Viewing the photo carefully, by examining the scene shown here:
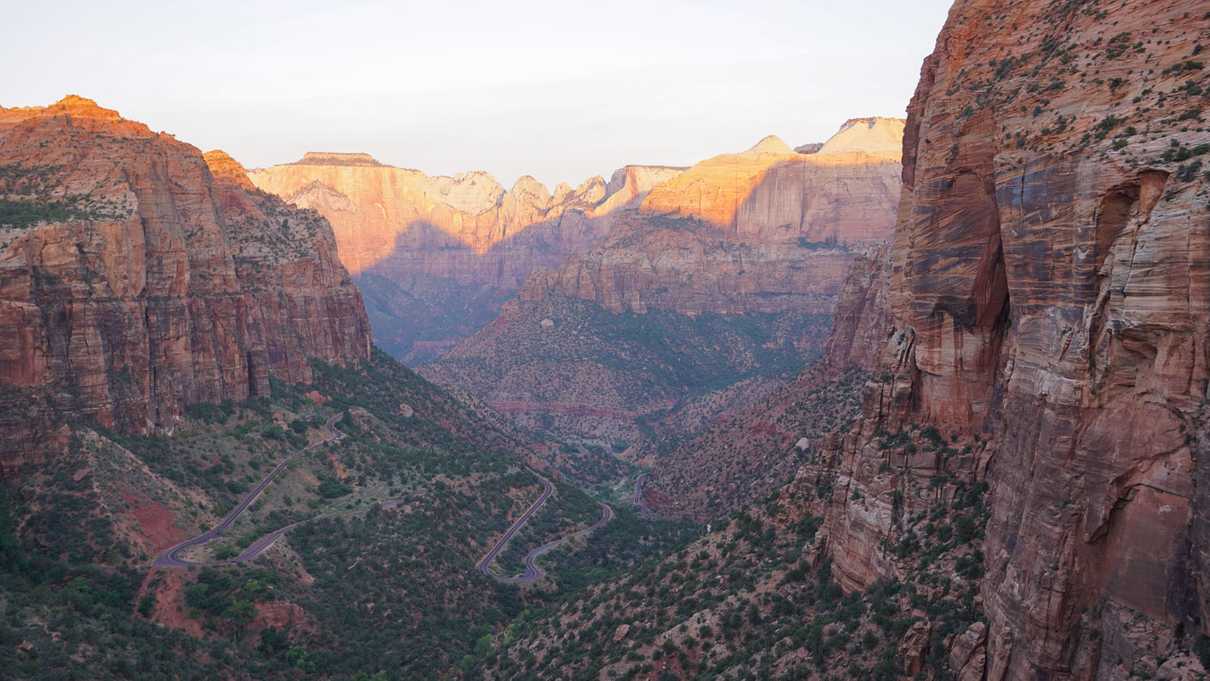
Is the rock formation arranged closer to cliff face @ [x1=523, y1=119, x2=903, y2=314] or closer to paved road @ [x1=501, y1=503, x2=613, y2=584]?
cliff face @ [x1=523, y1=119, x2=903, y2=314]

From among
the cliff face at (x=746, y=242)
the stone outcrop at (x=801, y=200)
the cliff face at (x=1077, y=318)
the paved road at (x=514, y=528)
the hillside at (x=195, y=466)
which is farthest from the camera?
the stone outcrop at (x=801, y=200)

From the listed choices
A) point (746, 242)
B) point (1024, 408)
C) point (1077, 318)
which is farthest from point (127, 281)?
point (746, 242)

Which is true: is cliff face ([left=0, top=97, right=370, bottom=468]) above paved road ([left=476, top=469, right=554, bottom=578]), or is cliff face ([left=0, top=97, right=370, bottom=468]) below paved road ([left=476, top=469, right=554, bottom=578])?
above

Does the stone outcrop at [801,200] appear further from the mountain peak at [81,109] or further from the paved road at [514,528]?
the mountain peak at [81,109]

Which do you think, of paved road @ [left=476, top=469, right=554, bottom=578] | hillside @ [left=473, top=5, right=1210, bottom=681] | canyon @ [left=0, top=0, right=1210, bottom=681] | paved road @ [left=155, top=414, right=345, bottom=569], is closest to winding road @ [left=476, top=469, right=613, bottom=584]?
paved road @ [left=476, top=469, right=554, bottom=578]

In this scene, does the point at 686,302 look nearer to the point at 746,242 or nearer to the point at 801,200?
the point at 746,242

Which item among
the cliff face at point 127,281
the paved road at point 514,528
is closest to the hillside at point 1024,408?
the paved road at point 514,528

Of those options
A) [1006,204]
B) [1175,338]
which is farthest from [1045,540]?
[1006,204]
